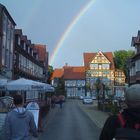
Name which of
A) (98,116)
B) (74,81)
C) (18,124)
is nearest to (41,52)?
(74,81)

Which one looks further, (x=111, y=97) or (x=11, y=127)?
(x=111, y=97)

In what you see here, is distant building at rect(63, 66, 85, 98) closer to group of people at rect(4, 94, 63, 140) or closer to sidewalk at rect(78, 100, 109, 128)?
sidewalk at rect(78, 100, 109, 128)

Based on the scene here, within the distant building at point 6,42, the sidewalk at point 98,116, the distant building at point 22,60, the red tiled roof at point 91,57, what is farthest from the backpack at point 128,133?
the red tiled roof at point 91,57

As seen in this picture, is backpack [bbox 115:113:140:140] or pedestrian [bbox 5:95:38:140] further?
pedestrian [bbox 5:95:38:140]

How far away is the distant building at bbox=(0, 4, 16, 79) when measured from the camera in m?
45.9

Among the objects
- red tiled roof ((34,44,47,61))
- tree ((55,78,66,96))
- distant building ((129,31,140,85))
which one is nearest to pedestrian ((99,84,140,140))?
distant building ((129,31,140,85))

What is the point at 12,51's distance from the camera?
2152 inches

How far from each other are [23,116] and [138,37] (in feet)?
205

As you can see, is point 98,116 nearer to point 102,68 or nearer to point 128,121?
point 128,121

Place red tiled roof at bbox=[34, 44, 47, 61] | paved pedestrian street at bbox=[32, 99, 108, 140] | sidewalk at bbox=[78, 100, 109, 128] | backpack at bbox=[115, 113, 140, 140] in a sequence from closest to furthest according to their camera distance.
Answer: backpack at bbox=[115, 113, 140, 140] → paved pedestrian street at bbox=[32, 99, 108, 140] → sidewalk at bbox=[78, 100, 109, 128] → red tiled roof at bbox=[34, 44, 47, 61]

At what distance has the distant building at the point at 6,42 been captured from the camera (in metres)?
45.9

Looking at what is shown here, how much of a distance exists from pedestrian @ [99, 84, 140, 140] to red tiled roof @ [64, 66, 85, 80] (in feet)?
471

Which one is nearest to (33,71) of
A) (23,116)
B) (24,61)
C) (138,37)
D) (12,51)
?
(24,61)

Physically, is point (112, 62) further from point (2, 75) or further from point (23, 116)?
point (23, 116)
